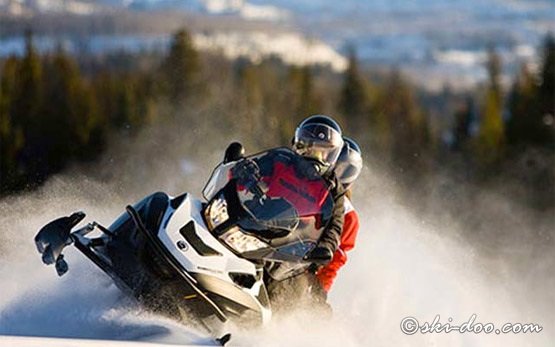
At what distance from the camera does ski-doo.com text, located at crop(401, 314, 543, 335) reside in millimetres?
10312

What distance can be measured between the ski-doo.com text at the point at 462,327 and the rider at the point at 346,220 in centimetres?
96

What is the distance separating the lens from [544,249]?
88.0 ft

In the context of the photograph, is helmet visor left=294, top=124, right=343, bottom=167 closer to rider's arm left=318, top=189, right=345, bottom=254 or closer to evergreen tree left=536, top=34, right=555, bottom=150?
rider's arm left=318, top=189, right=345, bottom=254

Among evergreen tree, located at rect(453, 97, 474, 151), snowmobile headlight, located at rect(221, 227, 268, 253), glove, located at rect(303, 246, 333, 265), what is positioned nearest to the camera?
snowmobile headlight, located at rect(221, 227, 268, 253)

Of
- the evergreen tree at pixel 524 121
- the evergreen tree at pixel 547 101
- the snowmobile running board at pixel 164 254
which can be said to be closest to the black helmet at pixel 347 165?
the snowmobile running board at pixel 164 254

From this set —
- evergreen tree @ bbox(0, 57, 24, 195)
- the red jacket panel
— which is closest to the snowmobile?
the red jacket panel

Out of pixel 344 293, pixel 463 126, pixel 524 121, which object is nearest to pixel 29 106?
pixel 524 121

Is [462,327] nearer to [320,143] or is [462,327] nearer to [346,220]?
[346,220]

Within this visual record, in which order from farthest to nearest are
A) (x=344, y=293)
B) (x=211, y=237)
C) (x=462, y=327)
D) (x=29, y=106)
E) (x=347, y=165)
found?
(x=29, y=106), (x=344, y=293), (x=462, y=327), (x=347, y=165), (x=211, y=237)

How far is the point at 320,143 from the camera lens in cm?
888

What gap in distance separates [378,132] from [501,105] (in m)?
10.5

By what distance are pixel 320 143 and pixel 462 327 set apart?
8.86 feet

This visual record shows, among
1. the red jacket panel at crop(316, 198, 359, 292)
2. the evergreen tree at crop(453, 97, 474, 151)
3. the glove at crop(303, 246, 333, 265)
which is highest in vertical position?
the glove at crop(303, 246, 333, 265)

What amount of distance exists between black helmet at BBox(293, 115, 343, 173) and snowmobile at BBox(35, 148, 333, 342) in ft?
1.02
